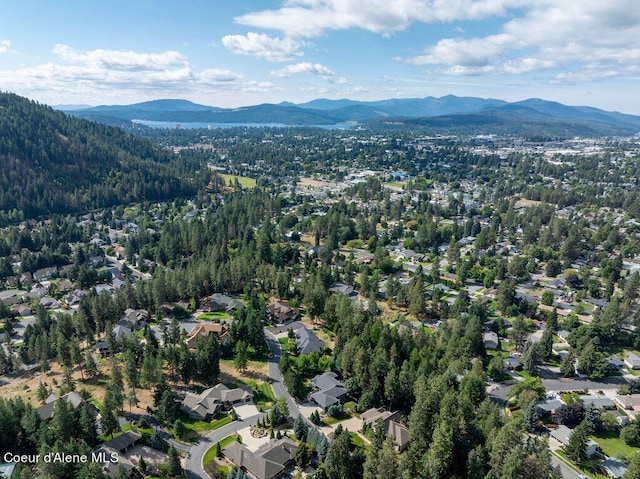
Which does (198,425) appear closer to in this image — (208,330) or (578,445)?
(208,330)

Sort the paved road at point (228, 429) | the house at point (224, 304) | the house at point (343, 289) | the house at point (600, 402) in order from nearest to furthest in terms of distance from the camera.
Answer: the paved road at point (228, 429)
the house at point (600, 402)
the house at point (224, 304)
the house at point (343, 289)

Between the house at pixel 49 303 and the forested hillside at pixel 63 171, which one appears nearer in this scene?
the house at pixel 49 303

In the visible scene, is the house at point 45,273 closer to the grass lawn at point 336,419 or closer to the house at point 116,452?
the house at point 116,452

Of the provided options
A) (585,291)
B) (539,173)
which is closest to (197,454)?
(585,291)

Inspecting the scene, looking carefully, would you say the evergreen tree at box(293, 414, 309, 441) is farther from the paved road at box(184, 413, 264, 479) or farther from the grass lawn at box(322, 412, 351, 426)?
the paved road at box(184, 413, 264, 479)

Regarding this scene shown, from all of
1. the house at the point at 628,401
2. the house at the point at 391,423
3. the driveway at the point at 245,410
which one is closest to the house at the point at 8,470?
the driveway at the point at 245,410

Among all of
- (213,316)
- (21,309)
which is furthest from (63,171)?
(213,316)
